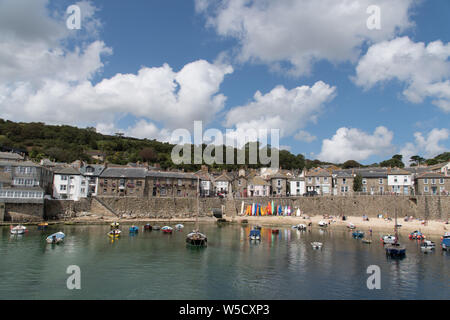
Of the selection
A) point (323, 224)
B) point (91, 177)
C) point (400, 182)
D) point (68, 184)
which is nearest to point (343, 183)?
point (400, 182)

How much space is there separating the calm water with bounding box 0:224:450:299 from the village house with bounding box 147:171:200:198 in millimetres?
31264

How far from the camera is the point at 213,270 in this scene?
102ft

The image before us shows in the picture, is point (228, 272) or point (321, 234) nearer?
point (228, 272)

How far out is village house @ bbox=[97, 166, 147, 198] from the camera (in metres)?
76.4

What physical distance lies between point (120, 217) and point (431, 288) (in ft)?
204

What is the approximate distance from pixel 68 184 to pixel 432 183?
84.8 m

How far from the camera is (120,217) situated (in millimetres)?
72375

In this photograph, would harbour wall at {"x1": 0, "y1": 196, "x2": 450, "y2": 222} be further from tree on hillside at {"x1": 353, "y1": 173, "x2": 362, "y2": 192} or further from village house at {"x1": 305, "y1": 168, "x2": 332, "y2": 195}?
tree on hillside at {"x1": 353, "y1": 173, "x2": 362, "y2": 192}

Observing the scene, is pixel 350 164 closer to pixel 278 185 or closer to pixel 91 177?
pixel 278 185

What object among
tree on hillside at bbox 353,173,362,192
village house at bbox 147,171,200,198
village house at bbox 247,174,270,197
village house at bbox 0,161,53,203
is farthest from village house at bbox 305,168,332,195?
village house at bbox 0,161,53,203

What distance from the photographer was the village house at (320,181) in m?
84.2

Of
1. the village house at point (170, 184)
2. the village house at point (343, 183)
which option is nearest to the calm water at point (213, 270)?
the village house at point (170, 184)

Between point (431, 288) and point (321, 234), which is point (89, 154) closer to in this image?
point (321, 234)
